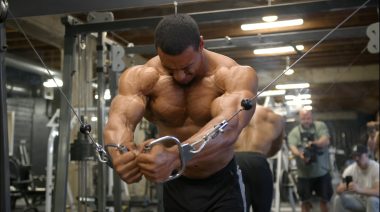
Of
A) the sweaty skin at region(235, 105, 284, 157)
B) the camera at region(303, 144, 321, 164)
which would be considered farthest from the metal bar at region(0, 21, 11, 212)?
the camera at region(303, 144, 321, 164)

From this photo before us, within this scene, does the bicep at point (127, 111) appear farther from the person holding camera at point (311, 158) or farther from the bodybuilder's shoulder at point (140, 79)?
the person holding camera at point (311, 158)

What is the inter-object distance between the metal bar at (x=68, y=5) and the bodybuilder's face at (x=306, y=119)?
234 cm

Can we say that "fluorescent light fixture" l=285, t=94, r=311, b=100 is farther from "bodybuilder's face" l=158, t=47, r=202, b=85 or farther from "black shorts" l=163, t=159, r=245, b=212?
"bodybuilder's face" l=158, t=47, r=202, b=85

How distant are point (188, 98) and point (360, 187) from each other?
95.7 inches

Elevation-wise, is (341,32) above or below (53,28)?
below

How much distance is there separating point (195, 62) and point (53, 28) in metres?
3.53

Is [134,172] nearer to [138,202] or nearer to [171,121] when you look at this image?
[171,121]

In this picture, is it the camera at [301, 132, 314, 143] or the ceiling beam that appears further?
the camera at [301, 132, 314, 143]

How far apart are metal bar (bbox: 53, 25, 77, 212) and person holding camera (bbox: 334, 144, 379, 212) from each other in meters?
2.20

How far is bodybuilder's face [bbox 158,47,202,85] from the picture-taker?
1.55 m

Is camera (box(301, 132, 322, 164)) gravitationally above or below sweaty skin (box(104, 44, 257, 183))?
below

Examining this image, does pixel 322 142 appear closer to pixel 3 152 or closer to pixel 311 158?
pixel 311 158

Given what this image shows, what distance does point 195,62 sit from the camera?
1645 mm

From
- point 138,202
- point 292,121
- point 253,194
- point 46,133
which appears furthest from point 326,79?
point 46,133
